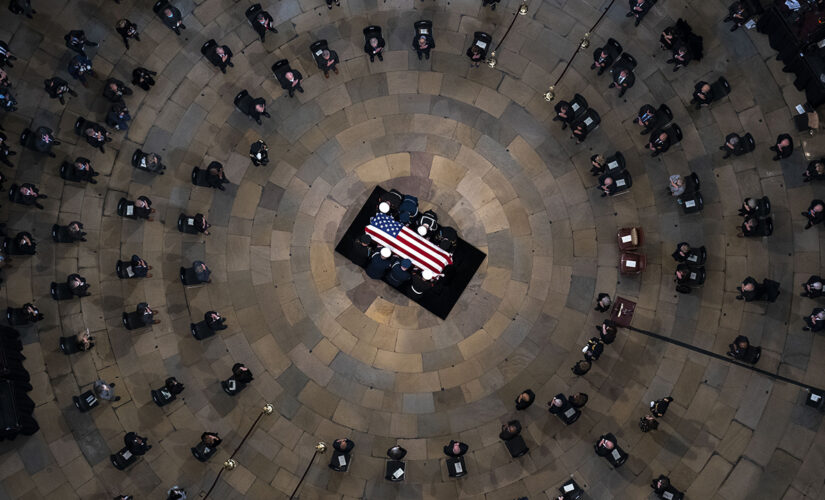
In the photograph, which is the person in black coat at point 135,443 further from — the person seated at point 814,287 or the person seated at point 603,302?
the person seated at point 814,287

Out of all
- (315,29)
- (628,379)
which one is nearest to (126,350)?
(315,29)

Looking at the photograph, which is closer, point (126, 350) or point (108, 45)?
point (126, 350)

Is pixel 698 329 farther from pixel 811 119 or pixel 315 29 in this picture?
pixel 315 29

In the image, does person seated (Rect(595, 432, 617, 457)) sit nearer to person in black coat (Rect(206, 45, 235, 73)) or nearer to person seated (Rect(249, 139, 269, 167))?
person seated (Rect(249, 139, 269, 167))

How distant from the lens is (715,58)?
87.3 ft

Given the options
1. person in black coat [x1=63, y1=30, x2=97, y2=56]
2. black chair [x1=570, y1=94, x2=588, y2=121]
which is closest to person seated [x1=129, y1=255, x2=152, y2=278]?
person in black coat [x1=63, y1=30, x2=97, y2=56]

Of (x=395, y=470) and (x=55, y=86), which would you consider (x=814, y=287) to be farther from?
(x=55, y=86)

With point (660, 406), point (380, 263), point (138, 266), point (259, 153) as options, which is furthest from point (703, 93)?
point (138, 266)

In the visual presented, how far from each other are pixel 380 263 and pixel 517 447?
8.44 m

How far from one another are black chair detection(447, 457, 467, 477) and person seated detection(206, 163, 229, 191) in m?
13.6

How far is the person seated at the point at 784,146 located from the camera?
2455cm

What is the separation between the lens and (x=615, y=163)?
25.4 metres

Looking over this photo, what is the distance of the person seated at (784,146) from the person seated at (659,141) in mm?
3889

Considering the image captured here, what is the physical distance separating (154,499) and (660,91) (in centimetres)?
2489
